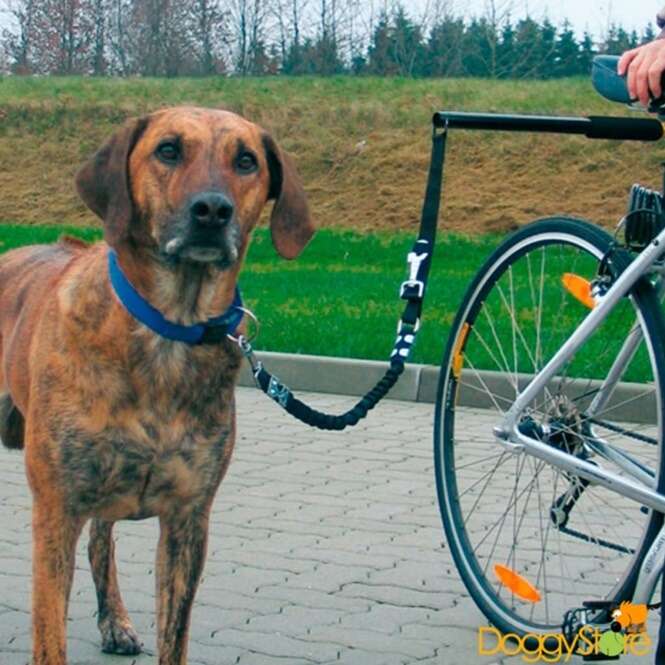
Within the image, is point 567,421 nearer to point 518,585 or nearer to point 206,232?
point 518,585

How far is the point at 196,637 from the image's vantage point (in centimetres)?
486

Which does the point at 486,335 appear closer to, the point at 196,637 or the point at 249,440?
the point at 196,637

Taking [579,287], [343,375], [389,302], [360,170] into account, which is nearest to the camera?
[579,287]

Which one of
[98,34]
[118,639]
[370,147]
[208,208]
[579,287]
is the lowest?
[118,639]

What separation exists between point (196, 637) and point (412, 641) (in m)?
0.69

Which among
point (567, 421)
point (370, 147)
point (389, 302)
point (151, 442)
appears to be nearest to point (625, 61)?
point (567, 421)

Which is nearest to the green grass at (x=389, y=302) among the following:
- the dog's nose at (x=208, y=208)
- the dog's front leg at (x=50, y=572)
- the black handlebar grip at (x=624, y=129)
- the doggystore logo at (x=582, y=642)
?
the black handlebar grip at (x=624, y=129)

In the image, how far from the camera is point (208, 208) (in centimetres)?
387

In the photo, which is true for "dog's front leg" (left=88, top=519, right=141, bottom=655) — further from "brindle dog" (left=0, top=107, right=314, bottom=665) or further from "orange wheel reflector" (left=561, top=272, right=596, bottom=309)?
"orange wheel reflector" (left=561, top=272, right=596, bottom=309)

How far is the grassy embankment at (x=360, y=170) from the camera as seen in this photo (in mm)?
15164

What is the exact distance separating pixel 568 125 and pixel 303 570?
2.16m


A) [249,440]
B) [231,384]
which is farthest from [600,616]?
[249,440]

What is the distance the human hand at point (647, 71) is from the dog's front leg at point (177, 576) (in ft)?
5.30

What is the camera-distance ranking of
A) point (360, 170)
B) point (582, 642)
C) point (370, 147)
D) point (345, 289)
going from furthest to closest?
point (370, 147), point (360, 170), point (345, 289), point (582, 642)
